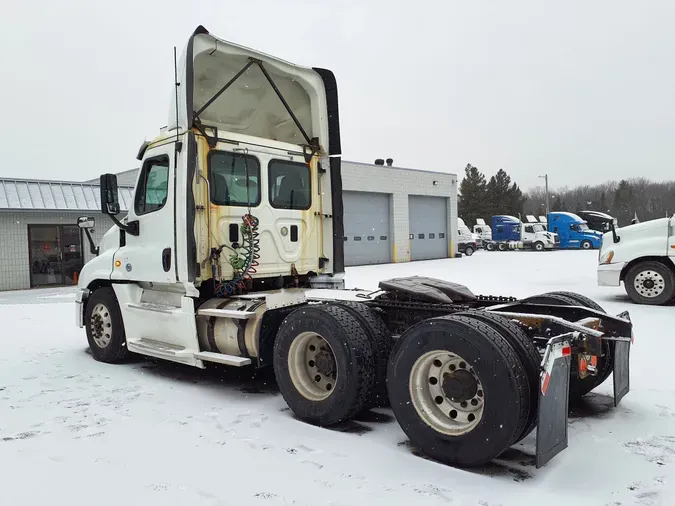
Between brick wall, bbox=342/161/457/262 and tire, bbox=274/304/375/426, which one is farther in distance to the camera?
brick wall, bbox=342/161/457/262

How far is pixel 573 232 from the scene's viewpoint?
40531 millimetres

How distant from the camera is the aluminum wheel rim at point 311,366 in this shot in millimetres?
4902

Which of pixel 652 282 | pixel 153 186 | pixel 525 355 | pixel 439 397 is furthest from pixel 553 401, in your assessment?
pixel 652 282

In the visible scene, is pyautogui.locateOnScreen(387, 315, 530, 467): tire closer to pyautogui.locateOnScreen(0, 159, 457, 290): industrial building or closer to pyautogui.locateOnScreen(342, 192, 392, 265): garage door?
pyautogui.locateOnScreen(0, 159, 457, 290): industrial building

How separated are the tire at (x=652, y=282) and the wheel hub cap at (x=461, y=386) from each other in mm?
9274

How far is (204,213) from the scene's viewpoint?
5.99m

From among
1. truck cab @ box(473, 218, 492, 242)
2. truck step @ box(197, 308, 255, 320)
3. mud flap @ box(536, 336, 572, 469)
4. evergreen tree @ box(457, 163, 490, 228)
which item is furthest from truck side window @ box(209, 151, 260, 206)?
evergreen tree @ box(457, 163, 490, 228)

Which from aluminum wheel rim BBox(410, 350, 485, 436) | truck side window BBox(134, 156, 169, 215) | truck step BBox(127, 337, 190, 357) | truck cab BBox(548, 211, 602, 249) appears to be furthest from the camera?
truck cab BBox(548, 211, 602, 249)

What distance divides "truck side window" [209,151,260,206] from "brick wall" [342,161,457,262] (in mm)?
20695

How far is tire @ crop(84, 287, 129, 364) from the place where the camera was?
705 cm

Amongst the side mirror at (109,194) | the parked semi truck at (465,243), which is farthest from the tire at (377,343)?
the parked semi truck at (465,243)

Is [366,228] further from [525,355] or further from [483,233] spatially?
[525,355]

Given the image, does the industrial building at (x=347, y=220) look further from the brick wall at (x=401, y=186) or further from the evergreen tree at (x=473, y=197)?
the evergreen tree at (x=473, y=197)

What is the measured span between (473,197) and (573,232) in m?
29.3
